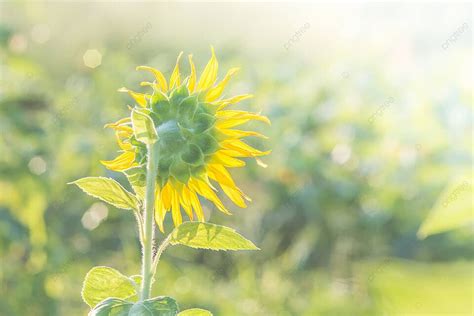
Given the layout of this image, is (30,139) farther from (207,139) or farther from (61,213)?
(207,139)

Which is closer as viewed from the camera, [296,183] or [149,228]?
[149,228]

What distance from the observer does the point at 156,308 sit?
274mm

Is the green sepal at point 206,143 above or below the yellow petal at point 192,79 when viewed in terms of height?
below

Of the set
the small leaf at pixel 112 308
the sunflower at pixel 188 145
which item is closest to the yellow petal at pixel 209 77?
the sunflower at pixel 188 145

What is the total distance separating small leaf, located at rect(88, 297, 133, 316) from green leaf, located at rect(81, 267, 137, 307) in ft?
0.07

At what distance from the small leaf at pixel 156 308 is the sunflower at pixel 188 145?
6 cm

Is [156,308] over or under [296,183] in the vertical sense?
Answer: under

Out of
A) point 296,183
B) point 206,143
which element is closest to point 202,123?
point 206,143

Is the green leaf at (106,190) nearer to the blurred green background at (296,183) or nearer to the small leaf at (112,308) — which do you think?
the small leaf at (112,308)

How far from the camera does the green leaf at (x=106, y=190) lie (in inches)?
12.1

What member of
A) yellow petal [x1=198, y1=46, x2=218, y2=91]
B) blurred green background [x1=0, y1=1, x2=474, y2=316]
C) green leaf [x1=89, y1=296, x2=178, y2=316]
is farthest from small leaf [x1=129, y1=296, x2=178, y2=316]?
blurred green background [x1=0, y1=1, x2=474, y2=316]

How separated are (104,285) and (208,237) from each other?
5 centimetres

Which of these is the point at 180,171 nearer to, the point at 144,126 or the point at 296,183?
the point at 144,126

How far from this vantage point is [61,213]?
1.64 m
